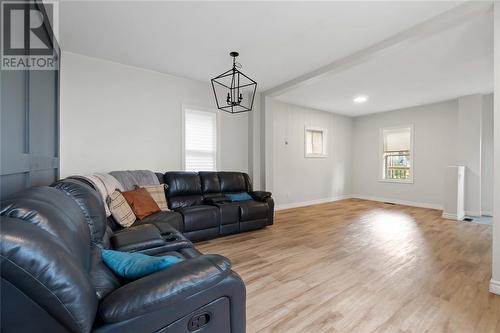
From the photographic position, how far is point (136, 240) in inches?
71.0

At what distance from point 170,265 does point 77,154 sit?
3196 mm

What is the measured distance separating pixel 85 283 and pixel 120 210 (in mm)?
2012

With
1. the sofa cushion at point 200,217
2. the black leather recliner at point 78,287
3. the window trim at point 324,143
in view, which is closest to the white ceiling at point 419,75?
the window trim at point 324,143

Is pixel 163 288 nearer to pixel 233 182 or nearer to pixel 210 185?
pixel 210 185

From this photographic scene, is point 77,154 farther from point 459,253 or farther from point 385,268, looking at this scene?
point 459,253

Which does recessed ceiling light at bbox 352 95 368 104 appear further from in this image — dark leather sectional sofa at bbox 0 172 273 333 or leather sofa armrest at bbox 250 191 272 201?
dark leather sectional sofa at bbox 0 172 273 333

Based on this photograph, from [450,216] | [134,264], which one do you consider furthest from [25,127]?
[450,216]

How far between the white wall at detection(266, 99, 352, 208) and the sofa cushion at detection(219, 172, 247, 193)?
1.34 m

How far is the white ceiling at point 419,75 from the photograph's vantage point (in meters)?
2.87

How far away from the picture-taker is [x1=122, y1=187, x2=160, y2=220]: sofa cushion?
→ 9.46ft

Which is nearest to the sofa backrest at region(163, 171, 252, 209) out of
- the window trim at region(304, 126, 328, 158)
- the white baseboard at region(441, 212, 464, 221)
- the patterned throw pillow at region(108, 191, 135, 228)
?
the patterned throw pillow at region(108, 191, 135, 228)

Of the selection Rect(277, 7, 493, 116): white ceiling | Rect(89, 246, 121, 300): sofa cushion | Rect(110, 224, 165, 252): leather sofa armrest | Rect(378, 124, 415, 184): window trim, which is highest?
Rect(277, 7, 493, 116): white ceiling

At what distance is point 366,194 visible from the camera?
725cm

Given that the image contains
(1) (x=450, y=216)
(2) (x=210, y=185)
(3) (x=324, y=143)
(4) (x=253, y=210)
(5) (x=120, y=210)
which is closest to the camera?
(5) (x=120, y=210)
